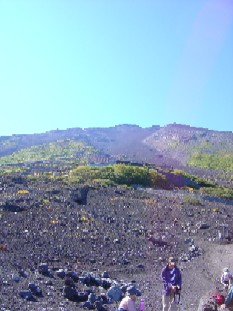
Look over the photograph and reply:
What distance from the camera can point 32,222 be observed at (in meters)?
27.3

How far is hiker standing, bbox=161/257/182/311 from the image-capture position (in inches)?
508

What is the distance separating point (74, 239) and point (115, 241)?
218cm

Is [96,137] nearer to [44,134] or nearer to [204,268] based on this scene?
[44,134]

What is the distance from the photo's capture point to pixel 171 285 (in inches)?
508

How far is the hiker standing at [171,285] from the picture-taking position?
12898mm

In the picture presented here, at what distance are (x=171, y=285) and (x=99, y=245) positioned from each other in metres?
12.7

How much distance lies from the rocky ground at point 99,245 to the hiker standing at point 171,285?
140 inches

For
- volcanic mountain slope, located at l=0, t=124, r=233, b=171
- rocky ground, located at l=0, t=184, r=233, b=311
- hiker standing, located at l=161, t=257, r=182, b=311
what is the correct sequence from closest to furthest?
hiker standing, located at l=161, t=257, r=182, b=311
rocky ground, located at l=0, t=184, r=233, b=311
volcanic mountain slope, located at l=0, t=124, r=233, b=171

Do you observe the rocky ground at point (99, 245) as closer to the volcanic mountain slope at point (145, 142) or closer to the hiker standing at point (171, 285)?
the hiker standing at point (171, 285)

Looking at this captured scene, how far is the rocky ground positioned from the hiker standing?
3.57 m

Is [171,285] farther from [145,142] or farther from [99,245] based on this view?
[145,142]

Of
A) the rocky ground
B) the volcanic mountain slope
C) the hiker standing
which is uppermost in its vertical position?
the volcanic mountain slope

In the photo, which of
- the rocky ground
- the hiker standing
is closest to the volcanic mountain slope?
the rocky ground

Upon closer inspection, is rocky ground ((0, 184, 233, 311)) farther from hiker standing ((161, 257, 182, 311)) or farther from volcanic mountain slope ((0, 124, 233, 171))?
volcanic mountain slope ((0, 124, 233, 171))
